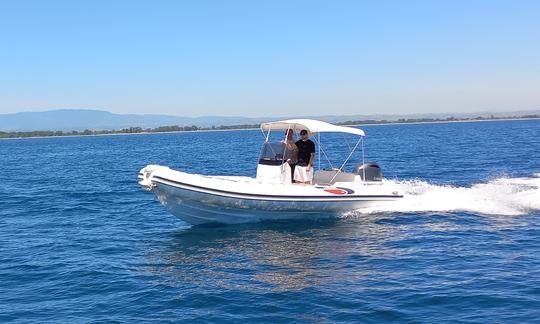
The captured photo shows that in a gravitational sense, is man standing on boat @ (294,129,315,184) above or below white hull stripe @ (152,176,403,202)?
above

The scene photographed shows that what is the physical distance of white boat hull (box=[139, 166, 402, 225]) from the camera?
14.3 m

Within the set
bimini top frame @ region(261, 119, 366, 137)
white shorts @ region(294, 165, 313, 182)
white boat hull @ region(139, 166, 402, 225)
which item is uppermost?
bimini top frame @ region(261, 119, 366, 137)

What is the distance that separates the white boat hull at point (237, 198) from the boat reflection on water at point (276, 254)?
33 centimetres

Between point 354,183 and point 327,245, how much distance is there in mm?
3932

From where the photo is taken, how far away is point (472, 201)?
17.1m

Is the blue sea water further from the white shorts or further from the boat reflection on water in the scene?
the white shorts

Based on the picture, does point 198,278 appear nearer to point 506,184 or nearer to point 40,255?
point 40,255

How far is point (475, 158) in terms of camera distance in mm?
35250

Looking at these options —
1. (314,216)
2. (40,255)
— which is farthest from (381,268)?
(40,255)

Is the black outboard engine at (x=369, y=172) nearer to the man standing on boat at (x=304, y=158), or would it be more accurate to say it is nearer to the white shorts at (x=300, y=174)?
the man standing on boat at (x=304, y=158)

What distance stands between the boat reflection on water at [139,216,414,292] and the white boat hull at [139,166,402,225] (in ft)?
1.08

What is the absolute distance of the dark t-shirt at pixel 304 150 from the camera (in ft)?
52.2

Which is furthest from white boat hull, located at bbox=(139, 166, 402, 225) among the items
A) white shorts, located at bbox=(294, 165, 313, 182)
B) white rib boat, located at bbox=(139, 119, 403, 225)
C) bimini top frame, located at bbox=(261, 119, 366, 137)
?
bimini top frame, located at bbox=(261, 119, 366, 137)

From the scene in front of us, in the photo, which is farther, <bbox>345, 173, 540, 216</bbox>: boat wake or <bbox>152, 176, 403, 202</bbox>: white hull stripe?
<bbox>345, 173, 540, 216</bbox>: boat wake
